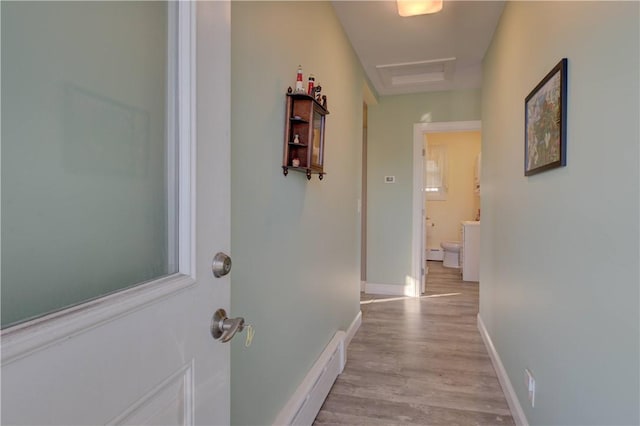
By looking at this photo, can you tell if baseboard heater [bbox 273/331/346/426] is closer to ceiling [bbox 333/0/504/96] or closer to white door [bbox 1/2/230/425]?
white door [bbox 1/2/230/425]

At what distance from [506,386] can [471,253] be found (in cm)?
324

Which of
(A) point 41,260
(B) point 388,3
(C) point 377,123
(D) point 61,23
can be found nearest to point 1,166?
(A) point 41,260

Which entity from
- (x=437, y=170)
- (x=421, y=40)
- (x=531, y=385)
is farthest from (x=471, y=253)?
(x=531, y=385)

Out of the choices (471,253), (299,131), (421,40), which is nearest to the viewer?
(299,131)

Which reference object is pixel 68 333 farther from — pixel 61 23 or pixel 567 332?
pixel 567 332

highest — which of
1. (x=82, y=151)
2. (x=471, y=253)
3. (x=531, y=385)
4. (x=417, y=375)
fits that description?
(x=82, y=151)

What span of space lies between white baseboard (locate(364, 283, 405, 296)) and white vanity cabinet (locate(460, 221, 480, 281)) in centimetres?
130

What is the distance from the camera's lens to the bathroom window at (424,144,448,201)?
6.77 metres

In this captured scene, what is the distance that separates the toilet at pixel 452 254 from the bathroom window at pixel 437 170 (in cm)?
119

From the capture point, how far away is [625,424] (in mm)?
887

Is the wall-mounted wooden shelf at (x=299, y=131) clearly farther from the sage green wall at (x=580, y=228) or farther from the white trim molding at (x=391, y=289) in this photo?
the white trim molding at (x=391, y=289)

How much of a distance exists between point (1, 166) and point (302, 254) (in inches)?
56.8

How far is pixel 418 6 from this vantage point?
2156mm

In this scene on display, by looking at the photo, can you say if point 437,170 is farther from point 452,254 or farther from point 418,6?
point 418,6
